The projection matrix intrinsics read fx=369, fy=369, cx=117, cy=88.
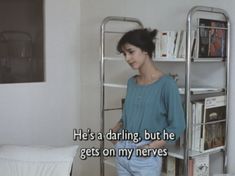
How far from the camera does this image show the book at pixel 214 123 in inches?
88.7

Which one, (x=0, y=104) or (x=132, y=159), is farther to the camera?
(x=0, y=104)

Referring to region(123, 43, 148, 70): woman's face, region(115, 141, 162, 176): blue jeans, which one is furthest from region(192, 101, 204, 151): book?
region(123, 43, 148, 70): woman's face

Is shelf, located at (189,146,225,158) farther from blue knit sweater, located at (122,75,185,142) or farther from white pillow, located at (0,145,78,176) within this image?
white pillow, located at (0,145,78,176)

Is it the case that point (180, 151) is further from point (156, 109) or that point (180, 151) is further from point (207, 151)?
point (156, 109)

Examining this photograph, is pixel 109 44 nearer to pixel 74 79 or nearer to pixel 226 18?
pixel 74 79

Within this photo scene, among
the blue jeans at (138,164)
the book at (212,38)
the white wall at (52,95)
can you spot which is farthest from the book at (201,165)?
the white wall at (52,95)

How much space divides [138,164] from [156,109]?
1.04 ft

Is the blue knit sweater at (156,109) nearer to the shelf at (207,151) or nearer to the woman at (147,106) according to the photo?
the woman at (147,106)

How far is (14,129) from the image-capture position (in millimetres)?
3160

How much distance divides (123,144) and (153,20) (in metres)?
1.14

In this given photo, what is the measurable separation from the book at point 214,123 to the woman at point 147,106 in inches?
12.3

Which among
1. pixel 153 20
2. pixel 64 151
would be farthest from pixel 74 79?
pixel 64 151

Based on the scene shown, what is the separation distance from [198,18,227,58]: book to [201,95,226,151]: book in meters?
0.28

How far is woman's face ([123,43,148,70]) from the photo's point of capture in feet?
6.81
